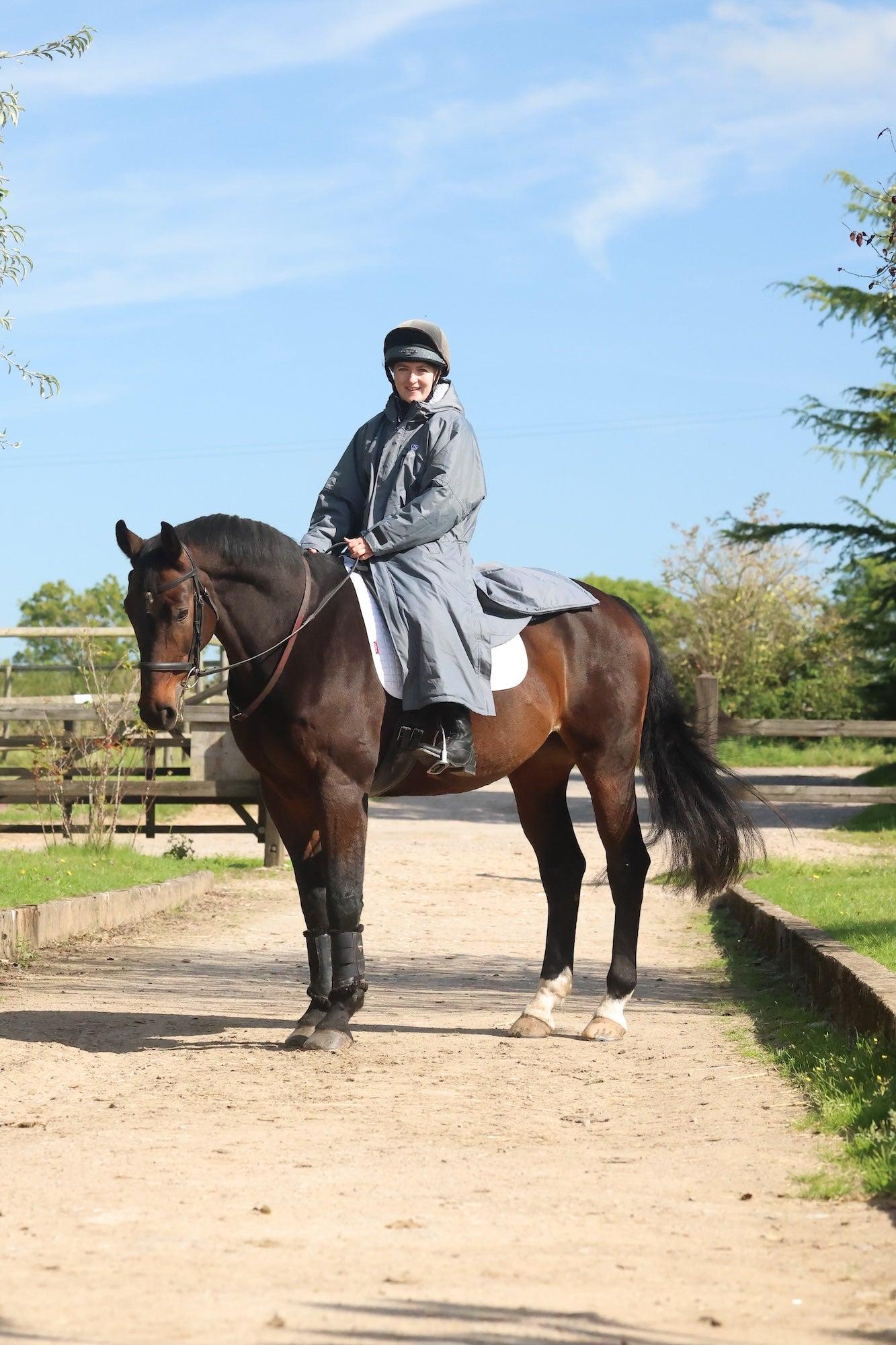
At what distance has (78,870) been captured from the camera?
1195 centimetres

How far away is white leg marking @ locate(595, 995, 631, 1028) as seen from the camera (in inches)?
270

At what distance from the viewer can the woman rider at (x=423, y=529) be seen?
6.47 metres

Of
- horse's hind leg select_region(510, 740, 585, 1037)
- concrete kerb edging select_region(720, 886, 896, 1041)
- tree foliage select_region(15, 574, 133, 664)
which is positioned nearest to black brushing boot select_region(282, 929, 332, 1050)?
horse's hind leg select_region(510, 740, 585, 1037)

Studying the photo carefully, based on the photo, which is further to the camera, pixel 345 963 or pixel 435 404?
pixel 435 404

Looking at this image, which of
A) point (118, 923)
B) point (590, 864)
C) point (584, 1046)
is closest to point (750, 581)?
point (590, 864)

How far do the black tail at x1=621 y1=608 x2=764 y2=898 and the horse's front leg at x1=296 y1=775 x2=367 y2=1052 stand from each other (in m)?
1.83

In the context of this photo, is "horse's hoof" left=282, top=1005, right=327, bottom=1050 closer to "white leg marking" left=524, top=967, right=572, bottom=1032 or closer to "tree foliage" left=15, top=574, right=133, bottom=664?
"white leg marking" left=524, top=967, right=572, bottom=1032

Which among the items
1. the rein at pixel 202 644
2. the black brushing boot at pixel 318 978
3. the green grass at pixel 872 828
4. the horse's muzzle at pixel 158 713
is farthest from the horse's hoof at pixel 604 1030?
the green grass at pixel 872 828

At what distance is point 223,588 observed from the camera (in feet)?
21.0

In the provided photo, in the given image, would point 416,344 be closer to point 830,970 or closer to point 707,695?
point 830,970

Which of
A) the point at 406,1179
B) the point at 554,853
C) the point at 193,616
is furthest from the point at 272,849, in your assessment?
the point at 406,1179

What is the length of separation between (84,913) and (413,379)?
4981 millimetres

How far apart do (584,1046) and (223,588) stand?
262 cm

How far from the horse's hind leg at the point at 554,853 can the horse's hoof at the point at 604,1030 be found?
0.26m
